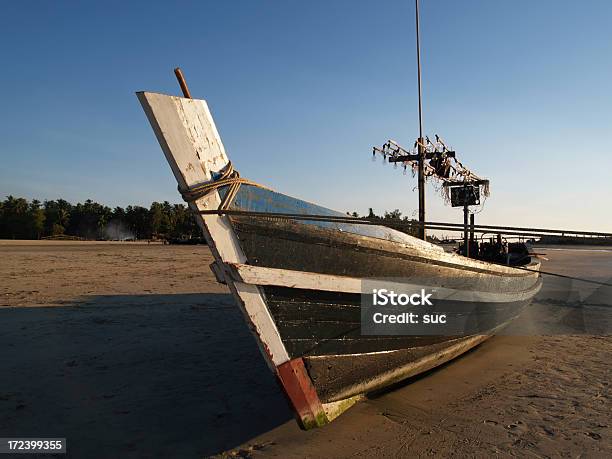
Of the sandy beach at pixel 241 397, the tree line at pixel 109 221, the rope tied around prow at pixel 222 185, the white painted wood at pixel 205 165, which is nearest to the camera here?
the white painted wood at pixel 205 165

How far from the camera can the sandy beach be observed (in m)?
3.47

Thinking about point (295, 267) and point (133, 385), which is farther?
point (133, 385)

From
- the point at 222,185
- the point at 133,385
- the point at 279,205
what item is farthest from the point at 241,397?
the point at 222,185

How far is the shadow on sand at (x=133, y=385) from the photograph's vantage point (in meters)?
3.63

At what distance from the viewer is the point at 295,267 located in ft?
11.1

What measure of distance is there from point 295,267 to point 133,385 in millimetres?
2808

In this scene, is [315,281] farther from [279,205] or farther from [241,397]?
[241,397]

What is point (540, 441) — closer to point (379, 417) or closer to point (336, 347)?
point (379, 417)

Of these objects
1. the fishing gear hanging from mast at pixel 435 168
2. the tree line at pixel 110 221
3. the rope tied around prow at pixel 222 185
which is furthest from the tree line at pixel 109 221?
the rope tied around prow at pixel 222 185

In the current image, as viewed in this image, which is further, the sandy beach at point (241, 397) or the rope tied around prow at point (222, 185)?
the sandy beach at point (241, 397)

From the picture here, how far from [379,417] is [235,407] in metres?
1.51

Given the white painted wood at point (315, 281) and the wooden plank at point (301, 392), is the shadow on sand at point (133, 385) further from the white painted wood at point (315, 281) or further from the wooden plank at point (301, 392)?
the white painted wood at point (315, 281)

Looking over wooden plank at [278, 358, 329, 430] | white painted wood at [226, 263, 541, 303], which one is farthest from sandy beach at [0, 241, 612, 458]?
white painted wood at [226, 263, 541, 303]

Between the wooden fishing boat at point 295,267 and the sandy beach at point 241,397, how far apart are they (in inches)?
21.4
